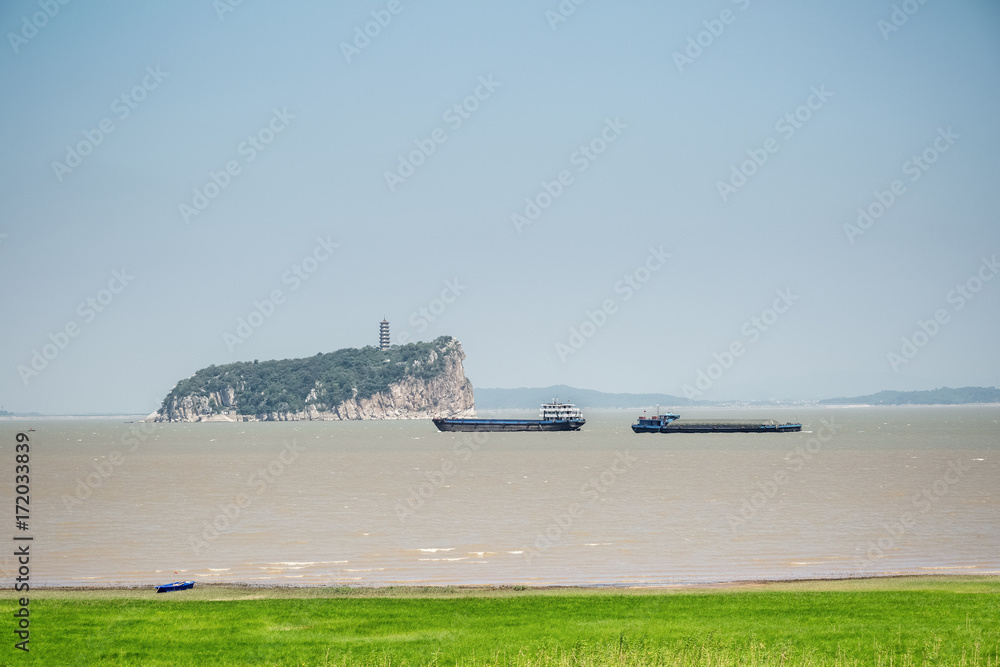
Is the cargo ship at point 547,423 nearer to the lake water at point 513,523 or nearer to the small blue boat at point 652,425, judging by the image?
the small blue boat at point 652,425

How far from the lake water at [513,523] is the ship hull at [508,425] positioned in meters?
92.8

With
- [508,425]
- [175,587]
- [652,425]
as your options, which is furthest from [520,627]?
[508,425]

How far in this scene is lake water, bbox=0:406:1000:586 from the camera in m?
26.2

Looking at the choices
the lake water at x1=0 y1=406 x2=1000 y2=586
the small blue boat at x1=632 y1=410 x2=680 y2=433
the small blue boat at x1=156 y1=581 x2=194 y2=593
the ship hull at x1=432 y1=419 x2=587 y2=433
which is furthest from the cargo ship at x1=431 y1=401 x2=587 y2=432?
the small blue boat at x1=156 y1=581 x2=194 y2=593

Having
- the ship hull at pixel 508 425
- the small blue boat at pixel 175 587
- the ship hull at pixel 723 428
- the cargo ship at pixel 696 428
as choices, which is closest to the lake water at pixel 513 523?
the small blue boat at pixel 175 587

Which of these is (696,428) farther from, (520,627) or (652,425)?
(520,627)

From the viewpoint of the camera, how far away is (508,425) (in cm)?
18088

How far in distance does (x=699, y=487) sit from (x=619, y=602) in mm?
36817

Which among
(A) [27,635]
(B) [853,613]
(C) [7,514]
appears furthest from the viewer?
(C) [7,514]

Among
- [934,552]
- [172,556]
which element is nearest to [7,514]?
[172,556]

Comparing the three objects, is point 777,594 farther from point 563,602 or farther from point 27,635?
point 27,635

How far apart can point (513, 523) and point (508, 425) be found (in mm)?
143533

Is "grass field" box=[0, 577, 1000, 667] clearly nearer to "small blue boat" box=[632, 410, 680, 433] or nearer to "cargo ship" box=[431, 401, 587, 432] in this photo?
"cargo ship" box=[431, 401, 587, 432]

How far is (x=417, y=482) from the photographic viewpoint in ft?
201
